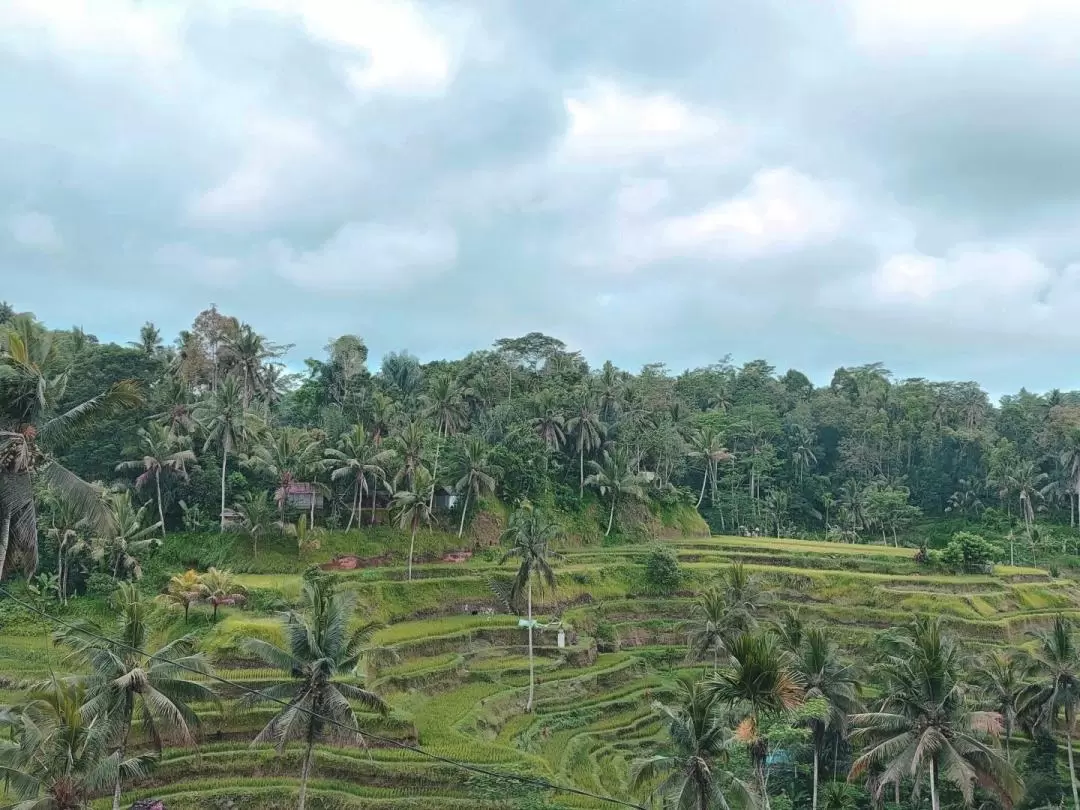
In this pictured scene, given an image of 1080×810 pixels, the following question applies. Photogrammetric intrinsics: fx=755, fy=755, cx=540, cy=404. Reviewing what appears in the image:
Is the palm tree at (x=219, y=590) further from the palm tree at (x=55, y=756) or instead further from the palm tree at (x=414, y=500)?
the palm tree at (x=55, y=756)

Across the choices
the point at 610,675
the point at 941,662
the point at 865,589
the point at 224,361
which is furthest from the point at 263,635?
the point at 865,589

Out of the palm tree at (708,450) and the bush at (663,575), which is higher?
the palm tree at (708,450)

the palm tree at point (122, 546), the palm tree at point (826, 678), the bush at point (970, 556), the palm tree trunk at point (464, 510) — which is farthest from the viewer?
the bush at point (970, 556)

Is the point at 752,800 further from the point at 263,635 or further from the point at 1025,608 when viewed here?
the point at 1025,608

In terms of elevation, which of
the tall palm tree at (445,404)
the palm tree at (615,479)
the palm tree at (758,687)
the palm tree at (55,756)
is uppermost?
the tall palm tree at (445,404)

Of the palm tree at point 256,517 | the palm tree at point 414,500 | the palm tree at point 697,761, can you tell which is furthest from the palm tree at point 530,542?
the palm tree at point 697,761

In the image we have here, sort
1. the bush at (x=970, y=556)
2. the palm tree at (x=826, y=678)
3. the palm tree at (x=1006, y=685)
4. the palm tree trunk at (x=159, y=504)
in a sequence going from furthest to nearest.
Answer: the bush at (x=970, y=556) → the palm tree trunk at (x=159, y=504) → the palm tree at (x=1006, y=685) → the palm tree at (x=826, y=678)

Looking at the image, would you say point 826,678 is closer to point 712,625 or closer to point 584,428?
point 712,625
